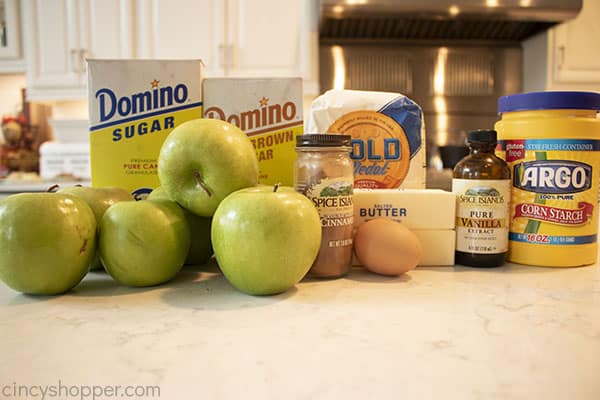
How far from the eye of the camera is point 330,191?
668mm

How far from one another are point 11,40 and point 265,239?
2.57 m

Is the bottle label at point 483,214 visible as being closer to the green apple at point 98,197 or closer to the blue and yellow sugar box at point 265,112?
the blue and yellow sugar box at point 265,112

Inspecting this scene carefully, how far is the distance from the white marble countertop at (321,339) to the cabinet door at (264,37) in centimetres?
185

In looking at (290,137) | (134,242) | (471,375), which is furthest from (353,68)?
(471,375)

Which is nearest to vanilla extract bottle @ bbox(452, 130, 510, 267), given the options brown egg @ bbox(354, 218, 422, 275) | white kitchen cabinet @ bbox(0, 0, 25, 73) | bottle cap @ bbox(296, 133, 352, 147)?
brown egg @ bbox(354, 218, 422, 275)

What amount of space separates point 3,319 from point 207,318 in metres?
0.22

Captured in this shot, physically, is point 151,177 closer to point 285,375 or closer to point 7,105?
point 285,375

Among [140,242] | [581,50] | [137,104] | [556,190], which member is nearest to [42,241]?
[140,242]

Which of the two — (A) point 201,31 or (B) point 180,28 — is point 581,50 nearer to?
(A) point 201,31

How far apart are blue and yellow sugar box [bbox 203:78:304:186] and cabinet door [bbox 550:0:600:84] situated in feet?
6.52

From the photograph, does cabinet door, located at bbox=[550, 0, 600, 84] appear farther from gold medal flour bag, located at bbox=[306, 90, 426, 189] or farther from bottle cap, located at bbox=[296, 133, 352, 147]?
→ bottle cap, located at bbox=[296, 133, 352, 147]

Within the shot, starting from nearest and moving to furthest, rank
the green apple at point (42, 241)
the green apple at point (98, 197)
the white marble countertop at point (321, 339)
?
1. the white marble countertop at point (321, 339)
2. the green apple at point (42, 241)
3. the green apple at point (98, 197)

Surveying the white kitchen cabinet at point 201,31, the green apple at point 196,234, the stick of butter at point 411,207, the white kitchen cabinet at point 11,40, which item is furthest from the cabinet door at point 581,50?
the white kitchen cabinet at point 11,40

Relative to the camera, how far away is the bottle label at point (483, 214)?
2.35ft
